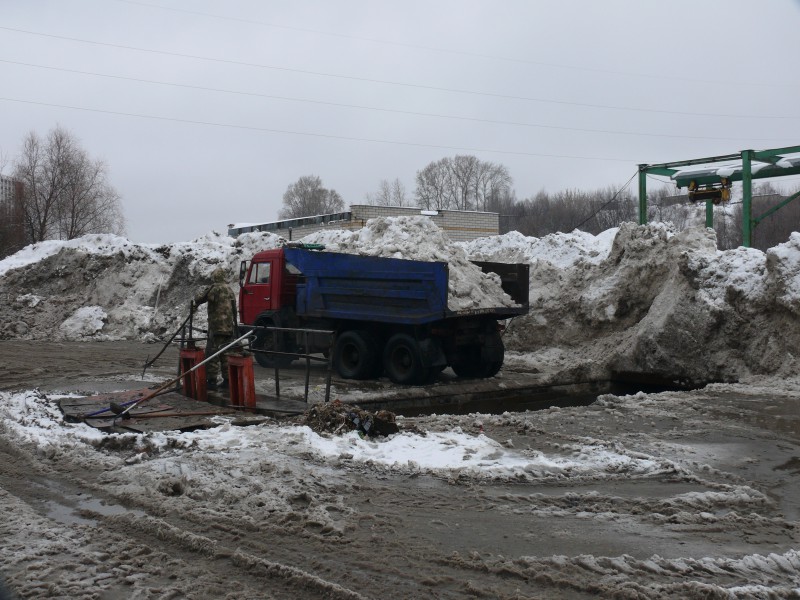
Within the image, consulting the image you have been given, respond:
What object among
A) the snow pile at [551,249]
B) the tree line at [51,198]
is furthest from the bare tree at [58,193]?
the snow pile at [551,249]

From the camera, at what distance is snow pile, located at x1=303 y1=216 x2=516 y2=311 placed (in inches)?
587

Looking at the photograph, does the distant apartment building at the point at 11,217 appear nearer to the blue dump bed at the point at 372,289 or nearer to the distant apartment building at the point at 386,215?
the distant apartment building at the point at 386,215

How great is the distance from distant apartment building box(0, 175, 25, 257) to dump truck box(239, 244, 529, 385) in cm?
2816

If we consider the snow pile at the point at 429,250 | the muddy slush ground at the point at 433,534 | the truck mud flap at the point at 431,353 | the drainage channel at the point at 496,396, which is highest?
the snow pile at the point at 429,250

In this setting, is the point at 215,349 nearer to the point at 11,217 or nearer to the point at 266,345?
the point at 266,345

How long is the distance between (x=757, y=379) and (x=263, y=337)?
10071 millimetres

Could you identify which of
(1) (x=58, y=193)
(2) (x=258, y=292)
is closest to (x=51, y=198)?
(1) (x=58, y=193)

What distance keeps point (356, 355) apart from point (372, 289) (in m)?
1.45

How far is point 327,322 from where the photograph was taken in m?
15.5

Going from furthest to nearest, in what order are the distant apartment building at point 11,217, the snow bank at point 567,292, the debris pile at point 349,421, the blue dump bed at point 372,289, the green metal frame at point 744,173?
the distant apartment building at point 11,217, the green metal frame at point 744,173, the snow bank at point 567,292, the blue dump bed at point 372,289, the debris pile at point 349,421

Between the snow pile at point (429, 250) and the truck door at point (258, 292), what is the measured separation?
380 centimetres

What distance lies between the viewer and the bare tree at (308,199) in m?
80.9

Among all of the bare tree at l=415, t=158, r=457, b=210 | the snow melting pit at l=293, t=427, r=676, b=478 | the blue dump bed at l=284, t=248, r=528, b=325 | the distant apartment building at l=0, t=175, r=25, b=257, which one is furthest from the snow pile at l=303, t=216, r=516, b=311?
the bare tree at l=415, t=158, r=457, b=210

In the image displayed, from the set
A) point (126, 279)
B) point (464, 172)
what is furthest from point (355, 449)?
point (464, 172)
